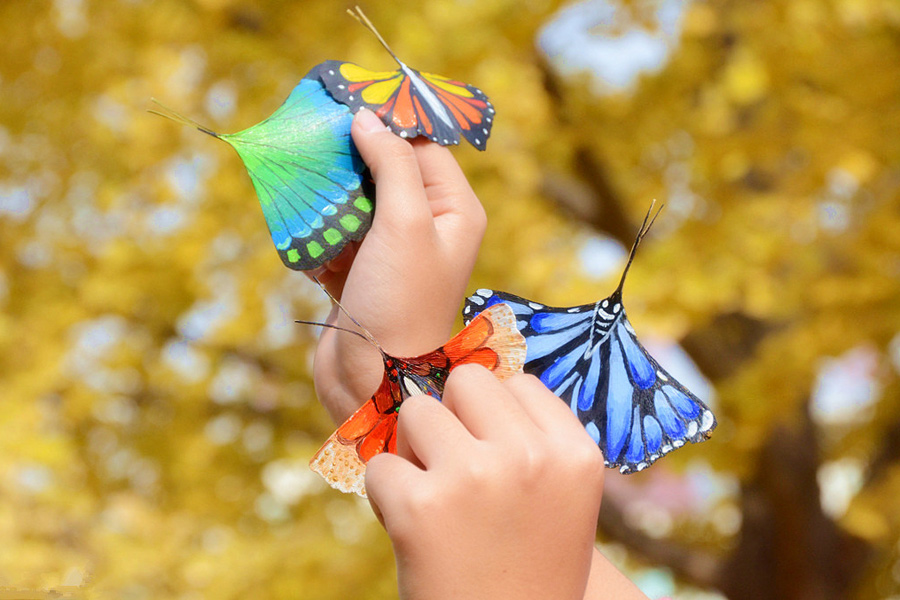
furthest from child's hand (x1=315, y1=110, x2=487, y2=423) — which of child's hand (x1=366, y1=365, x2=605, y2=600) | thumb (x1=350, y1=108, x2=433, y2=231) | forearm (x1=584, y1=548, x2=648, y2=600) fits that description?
forearm (x1=584, y1=548, x2=648, y2=600)

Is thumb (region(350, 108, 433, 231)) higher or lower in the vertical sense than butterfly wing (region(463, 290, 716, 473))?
higher

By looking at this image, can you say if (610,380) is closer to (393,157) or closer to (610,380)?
(610,380)

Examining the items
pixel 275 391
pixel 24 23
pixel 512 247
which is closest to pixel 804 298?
pixel 512 247

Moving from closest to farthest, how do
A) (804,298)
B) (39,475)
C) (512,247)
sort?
(804,298) → (39,475) → (512,247)

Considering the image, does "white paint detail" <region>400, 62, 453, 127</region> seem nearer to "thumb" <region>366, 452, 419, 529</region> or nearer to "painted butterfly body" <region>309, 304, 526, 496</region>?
"painted butterfly body" <region>309, 304, 526, 496</region>

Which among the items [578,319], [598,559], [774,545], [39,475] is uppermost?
[774,545]

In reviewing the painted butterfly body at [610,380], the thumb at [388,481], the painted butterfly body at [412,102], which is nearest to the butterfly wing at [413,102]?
the painted butterfly body at [412,102]

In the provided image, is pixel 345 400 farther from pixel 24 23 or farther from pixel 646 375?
pixel 24 23
